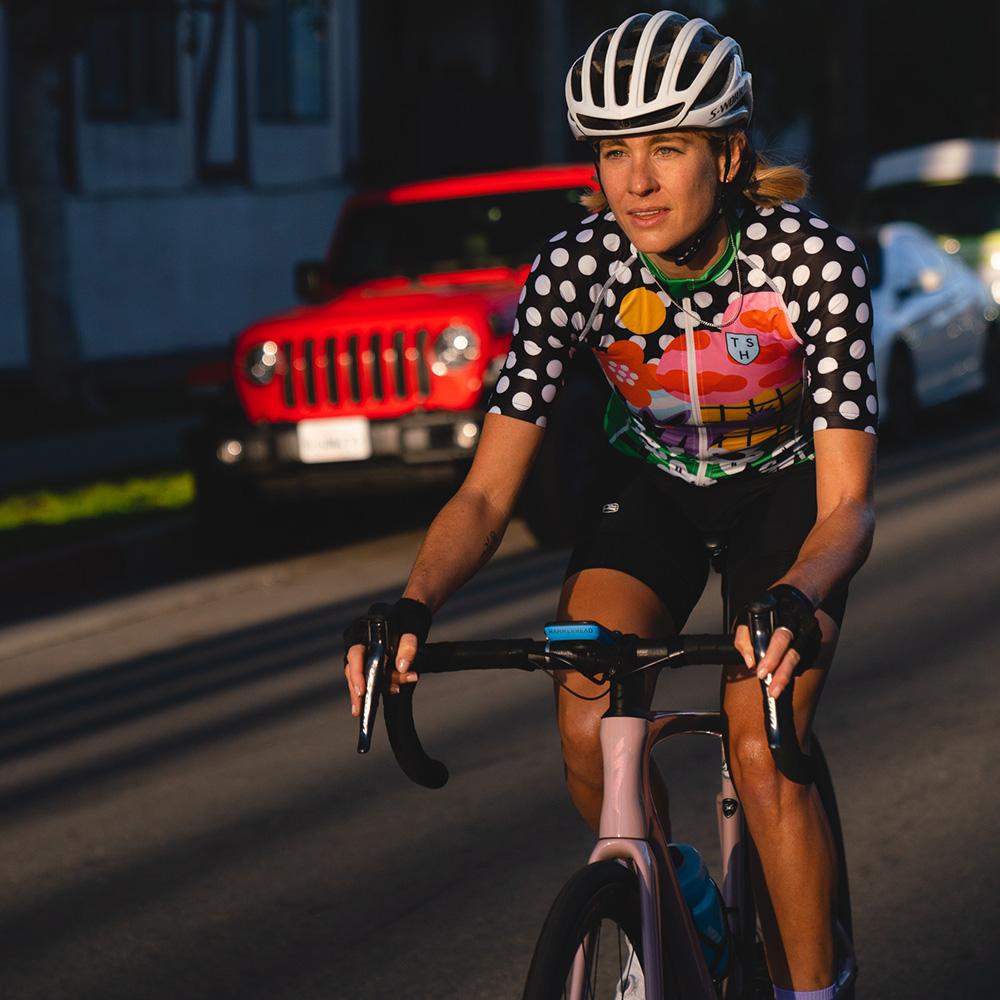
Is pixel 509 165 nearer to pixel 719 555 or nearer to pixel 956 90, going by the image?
pixel 956 90

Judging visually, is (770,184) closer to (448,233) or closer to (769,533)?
(769,533)

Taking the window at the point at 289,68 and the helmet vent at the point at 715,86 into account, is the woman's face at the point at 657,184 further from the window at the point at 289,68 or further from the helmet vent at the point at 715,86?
the window at the point at 289,68

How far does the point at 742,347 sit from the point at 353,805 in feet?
9.03

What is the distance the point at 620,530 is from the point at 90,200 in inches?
867

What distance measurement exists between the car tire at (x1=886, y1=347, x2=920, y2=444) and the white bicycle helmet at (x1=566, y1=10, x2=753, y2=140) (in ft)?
36.3

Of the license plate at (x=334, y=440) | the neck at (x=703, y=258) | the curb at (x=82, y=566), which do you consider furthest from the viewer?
the license plate at (x=334, y=440)

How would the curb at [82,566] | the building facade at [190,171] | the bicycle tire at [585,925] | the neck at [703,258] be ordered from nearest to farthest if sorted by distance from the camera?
1. the bicycle tire at [585,925]
2. the neck at [703,258]
3. the curb at [82,566]
4. the building facade at [190,171]

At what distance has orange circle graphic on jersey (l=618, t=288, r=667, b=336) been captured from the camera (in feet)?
12.6

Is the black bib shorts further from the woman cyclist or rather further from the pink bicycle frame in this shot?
the pink bicycle frame

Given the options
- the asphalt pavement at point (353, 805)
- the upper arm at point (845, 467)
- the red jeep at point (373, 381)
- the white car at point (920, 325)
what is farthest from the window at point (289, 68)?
the upper arm at point (845, 467)

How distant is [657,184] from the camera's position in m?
3.61

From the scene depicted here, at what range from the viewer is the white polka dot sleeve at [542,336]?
3.79 meters

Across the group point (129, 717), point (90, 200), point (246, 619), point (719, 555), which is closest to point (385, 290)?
point (246, 619)

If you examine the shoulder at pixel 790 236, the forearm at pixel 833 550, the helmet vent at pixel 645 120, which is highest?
the helmet vent at pixel 645 120
